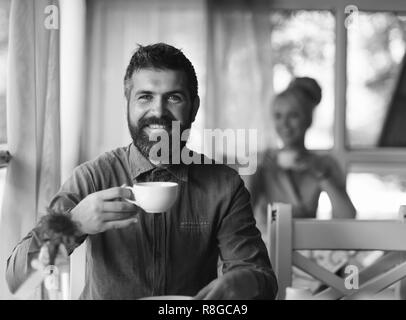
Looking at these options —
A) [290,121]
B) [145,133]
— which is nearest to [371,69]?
[290,121]

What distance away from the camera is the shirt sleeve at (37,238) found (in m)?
0.97

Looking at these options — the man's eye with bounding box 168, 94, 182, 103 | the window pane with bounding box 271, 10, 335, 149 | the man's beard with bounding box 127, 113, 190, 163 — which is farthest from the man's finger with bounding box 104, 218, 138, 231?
the window pane with bounding box 271, 10, 335, 149

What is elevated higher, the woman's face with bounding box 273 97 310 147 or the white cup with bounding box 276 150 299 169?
the woman's face with bounding box 273 97 310 147

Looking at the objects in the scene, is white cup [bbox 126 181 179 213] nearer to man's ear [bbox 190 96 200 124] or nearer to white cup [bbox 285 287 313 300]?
man's ear [bbox 190 96 200 124]

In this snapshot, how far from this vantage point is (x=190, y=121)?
3.39ft

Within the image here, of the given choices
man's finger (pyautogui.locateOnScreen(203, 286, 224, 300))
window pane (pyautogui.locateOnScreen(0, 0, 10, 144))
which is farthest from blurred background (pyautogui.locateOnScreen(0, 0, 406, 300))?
man's finger (pyautogui.locateOnScreen(203, 286, 224, 300))

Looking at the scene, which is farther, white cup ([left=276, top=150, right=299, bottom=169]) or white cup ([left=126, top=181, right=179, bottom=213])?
white cup ([left=276, top=150, right=299, bottom=169])

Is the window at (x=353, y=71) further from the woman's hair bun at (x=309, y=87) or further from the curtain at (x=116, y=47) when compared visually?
the curtain at (x=116, y=47)

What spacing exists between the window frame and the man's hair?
20cm

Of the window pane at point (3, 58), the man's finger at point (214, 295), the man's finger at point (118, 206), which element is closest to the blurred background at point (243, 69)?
the window pane at point (3, 58)

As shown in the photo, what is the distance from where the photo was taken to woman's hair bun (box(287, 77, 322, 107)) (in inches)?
41.7

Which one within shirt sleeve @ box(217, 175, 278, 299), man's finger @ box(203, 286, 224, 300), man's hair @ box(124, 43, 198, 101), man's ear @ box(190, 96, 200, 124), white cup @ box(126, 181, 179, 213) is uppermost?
man's hair @ box(124, 43, 198, 101)
